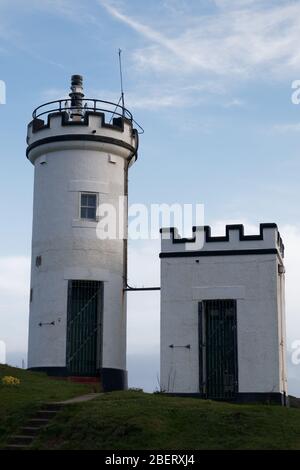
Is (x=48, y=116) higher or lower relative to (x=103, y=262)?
higher

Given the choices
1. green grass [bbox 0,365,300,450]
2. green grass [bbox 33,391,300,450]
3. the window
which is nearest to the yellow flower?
green grass [bbox 0,365,300,450]

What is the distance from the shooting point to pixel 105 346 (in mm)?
28016

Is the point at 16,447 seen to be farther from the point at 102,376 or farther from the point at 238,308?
the point at 238,308

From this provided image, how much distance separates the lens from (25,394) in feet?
71.1

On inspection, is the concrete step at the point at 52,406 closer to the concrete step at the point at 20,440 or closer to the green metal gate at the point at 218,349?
the concrete step at the point at 20,440

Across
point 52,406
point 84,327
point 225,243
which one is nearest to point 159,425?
point 52,406

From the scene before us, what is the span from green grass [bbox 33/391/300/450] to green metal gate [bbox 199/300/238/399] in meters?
6.80

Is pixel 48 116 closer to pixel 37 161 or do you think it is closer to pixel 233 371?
pixel 37 161

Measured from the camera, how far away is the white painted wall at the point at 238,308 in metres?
25.6

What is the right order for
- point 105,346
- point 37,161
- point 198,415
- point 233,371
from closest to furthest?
point 198,415
point 233,371
point 105,346
point 37,161

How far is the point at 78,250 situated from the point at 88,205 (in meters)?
1.73

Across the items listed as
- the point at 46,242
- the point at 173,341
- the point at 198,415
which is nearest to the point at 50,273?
the point at 46,242

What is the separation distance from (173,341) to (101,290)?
12.0ft

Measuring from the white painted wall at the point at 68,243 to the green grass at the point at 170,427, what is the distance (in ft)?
29.8
